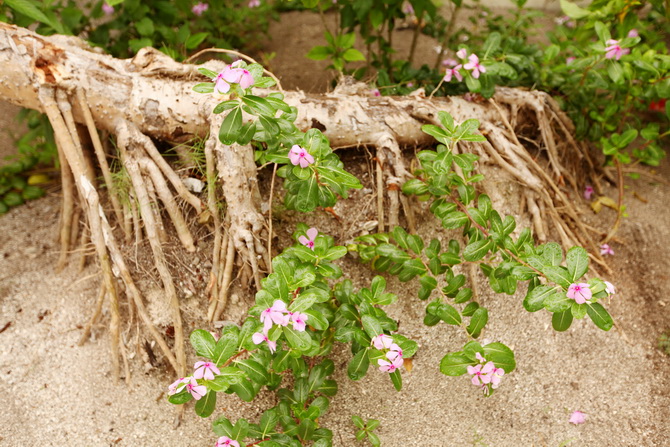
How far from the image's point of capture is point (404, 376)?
2.15m

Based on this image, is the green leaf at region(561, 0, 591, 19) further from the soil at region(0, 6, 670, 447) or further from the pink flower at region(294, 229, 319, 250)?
the pink flower at region(294, 229, 319, 250)

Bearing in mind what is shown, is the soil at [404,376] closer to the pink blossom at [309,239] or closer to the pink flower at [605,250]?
the pink flower at [605,250]

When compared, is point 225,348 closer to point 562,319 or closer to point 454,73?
point 562,319

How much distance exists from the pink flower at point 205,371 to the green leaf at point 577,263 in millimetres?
1084

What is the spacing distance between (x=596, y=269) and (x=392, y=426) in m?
1.30

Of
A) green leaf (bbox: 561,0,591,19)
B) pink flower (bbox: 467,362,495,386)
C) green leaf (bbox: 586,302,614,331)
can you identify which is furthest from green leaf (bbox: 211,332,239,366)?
green leaf (bbox: 561,0,591,19)

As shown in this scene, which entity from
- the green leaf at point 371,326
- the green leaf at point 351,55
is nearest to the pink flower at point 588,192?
the green leaf at point 351,55

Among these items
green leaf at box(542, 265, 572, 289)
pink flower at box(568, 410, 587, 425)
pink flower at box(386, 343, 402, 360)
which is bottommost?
pink flower at box(568, 410, 587, 425)

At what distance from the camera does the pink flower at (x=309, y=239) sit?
1.95 meters

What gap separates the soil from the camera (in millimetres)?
2053

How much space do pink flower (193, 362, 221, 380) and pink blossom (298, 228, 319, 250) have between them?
0.57 meters

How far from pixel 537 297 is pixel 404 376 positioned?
30.3 inches

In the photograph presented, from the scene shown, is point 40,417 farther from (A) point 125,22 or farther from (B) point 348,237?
(A) point 125,22

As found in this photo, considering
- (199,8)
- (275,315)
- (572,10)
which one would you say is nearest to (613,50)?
(572,10)
